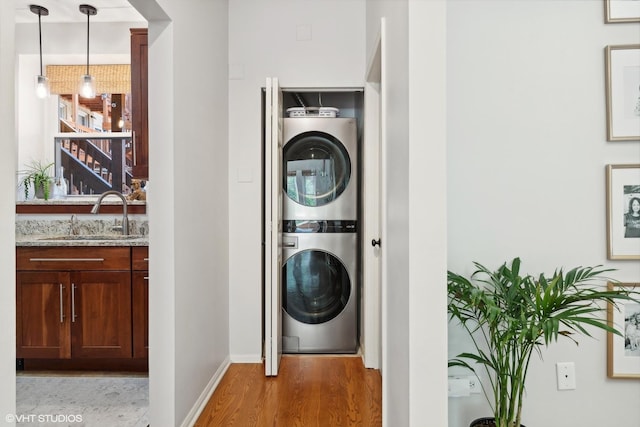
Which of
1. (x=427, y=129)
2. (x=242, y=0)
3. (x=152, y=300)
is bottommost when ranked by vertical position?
(x=152, y=300)

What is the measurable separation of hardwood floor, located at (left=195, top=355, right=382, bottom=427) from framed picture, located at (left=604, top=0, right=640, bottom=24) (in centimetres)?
225

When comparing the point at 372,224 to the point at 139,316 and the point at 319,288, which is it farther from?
the point at 139,316

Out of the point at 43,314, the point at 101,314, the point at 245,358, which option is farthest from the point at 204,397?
the point at 43,314

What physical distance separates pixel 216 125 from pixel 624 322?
251 centimetres

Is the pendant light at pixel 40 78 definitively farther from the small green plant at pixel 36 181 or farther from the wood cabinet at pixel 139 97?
the wood cabinet at pixel 139 97

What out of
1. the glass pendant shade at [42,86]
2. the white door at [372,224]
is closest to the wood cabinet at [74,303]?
the glass pendant shade at [42,86]

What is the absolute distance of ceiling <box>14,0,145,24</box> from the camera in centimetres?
321

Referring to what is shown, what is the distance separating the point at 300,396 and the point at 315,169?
1.67 metres

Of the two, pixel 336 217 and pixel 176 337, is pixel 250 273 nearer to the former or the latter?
pixel 336 217

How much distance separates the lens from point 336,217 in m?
3.40

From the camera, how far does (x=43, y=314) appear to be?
114 inches

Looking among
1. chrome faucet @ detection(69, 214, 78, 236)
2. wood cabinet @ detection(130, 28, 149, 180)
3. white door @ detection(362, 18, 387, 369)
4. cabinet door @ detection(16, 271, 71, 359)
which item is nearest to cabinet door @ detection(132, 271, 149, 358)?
cabinet door @ detection(16, 271, 71, 359)

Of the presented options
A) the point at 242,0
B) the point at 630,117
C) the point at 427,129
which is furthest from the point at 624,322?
the point at 242,0

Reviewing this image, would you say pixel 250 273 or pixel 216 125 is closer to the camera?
pixel 216 125
